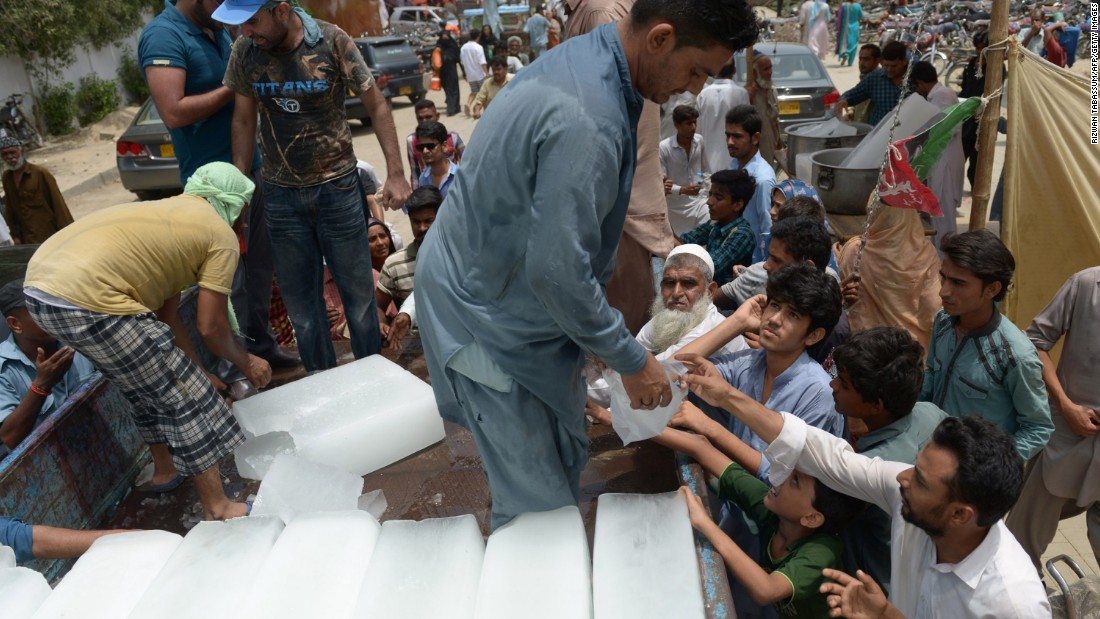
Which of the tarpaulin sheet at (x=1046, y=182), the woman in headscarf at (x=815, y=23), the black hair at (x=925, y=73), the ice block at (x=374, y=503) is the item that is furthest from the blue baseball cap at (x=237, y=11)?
the woman in headscarf at (x=815, y=23)

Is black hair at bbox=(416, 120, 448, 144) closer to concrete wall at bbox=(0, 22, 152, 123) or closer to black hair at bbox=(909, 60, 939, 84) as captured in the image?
black hair at bbox=(909, 60, 939, 84)

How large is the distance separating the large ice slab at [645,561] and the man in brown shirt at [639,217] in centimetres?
147

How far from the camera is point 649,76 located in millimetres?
1660

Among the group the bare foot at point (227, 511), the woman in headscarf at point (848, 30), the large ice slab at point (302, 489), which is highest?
the large ice slab at point (302, 489)

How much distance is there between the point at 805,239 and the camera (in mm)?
3004

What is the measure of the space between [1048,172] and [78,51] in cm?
1634

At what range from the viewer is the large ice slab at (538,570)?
1.51 m

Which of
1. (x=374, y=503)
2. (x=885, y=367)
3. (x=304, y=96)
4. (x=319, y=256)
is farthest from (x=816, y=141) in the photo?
(x=374, y=503)

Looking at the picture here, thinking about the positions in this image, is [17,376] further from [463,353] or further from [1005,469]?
[1005,469]

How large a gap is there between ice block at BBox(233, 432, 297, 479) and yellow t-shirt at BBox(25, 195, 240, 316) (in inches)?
20.6

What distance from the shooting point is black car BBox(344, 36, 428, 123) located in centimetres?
1393

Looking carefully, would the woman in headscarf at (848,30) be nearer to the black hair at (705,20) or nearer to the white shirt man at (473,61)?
the white shirt man at (473,61)

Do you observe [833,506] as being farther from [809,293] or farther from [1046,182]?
[1046,182]

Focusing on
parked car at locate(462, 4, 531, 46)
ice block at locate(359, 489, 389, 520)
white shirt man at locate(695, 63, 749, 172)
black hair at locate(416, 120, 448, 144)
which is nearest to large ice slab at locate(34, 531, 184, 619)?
ice block at locate(359, 489, 389, 520)
